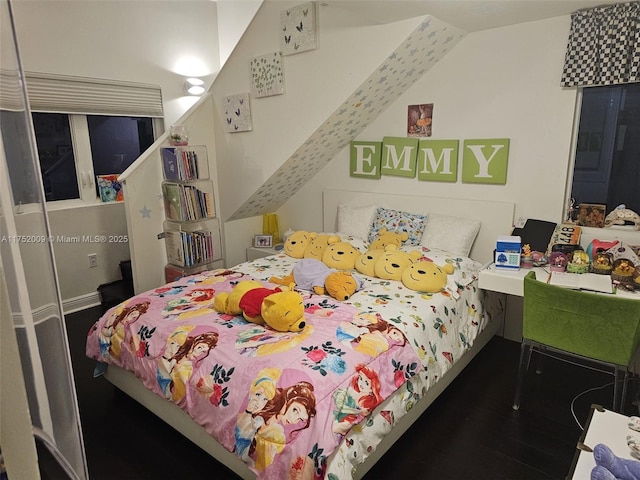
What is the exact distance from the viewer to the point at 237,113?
3582 mm

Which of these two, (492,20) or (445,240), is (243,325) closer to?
(445,240)

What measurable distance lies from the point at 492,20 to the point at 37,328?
2.83m

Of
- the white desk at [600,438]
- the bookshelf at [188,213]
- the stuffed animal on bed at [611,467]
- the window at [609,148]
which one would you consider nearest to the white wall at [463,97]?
the window at [609,148]

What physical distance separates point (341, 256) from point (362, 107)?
1133 mm

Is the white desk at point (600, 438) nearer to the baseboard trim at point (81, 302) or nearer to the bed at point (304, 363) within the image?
the bed at point (304, 363)

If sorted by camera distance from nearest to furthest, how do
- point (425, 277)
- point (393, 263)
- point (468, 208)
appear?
point (425, 277) < point (393, 263) < point (468, 208)

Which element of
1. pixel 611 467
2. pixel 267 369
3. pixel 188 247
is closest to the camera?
pixel 611 467

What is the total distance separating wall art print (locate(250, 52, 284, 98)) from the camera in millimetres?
3141

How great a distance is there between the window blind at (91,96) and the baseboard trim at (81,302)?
1.62 metres

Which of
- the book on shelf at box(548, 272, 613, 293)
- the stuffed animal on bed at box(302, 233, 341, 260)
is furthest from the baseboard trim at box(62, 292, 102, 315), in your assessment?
the book on shelf at box(548, 272, 613, 293)

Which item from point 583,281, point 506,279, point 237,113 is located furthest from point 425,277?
point 237,113

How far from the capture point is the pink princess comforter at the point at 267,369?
4.82 feet

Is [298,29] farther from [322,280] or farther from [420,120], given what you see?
[322,280]

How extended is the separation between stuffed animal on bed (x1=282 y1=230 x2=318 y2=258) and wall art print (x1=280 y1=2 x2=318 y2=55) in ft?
4.53
